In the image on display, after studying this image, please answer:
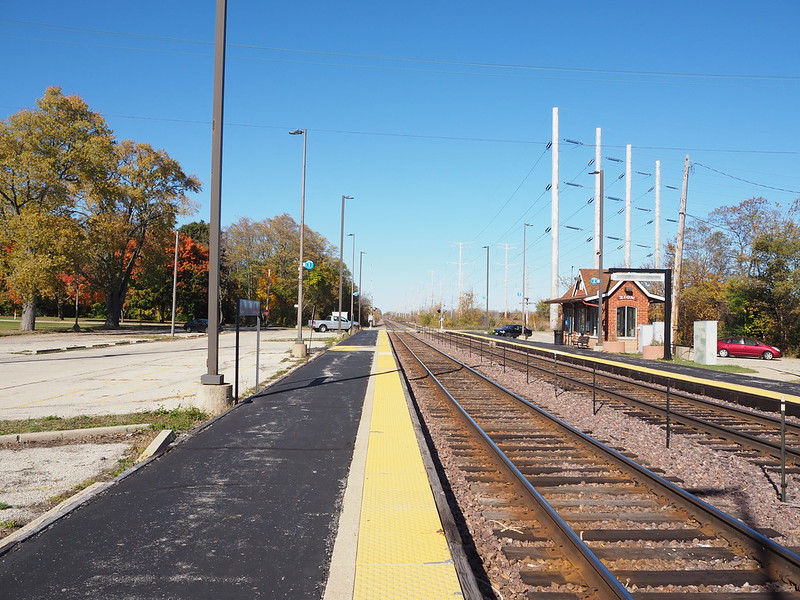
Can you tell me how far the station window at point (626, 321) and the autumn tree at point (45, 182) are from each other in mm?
39598

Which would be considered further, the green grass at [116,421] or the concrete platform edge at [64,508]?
the green grass at [116,421]

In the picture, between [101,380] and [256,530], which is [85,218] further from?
[256,530]

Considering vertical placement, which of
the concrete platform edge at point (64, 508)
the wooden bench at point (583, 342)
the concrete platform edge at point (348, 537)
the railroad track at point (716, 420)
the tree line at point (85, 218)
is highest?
the tree line at point (85, 218)

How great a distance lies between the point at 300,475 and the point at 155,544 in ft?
7.73

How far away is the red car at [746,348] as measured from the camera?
35219mm

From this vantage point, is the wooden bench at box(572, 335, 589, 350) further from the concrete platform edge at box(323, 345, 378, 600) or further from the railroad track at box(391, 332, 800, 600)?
the concrete platform edge at box(323, 345, 378, 600)

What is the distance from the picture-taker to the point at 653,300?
44438mm

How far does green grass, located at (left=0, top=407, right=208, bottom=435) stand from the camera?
10.1 metres

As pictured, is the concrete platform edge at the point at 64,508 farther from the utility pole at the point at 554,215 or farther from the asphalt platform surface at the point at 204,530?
the utility pole at the point at 554,215

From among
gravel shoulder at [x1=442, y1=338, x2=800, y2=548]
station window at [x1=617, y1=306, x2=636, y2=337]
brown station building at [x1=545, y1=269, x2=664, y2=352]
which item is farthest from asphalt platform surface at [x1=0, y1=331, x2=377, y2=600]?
station window at [x1=617, y1=306, x2=636, y2=337]

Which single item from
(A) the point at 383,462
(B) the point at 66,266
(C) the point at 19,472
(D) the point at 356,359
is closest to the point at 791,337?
(D) the point at 356,359

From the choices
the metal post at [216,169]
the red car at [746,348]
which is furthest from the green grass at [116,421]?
the red car at [746,348]

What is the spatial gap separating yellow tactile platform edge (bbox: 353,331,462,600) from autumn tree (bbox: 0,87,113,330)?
1653 inches

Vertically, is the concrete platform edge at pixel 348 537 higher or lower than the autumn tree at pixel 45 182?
lower
